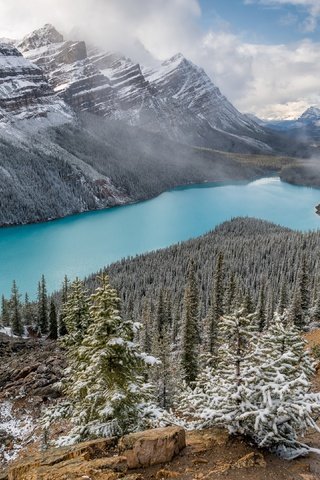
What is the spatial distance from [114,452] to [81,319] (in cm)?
949

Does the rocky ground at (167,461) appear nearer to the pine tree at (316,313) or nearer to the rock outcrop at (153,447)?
the rock outcrop at (153,447)

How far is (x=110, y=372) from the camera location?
44.9 ft

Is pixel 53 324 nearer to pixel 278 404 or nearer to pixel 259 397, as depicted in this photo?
pixel 259 397

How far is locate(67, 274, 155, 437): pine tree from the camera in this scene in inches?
516

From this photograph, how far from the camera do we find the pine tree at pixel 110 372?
1311cm

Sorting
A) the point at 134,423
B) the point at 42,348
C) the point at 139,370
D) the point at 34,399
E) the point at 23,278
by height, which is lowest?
the point at 23,278

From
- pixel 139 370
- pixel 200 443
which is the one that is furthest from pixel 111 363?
pixel 200 443

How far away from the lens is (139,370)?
1412 cm

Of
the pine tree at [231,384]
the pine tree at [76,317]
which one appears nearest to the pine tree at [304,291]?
the pine tree at [76,317]

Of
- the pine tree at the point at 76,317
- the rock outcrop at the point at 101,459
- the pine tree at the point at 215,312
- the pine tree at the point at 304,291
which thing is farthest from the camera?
the pine tree at the point at 304,291

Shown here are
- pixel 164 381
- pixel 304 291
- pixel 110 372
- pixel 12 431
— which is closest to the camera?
pixel 110 372

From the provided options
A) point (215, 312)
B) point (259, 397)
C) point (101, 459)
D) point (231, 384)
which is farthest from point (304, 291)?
point (101, 459)

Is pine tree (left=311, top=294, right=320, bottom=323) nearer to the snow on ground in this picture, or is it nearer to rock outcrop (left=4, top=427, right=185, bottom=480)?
the snow on ground

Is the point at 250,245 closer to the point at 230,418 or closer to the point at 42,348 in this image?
the point at 42,348
